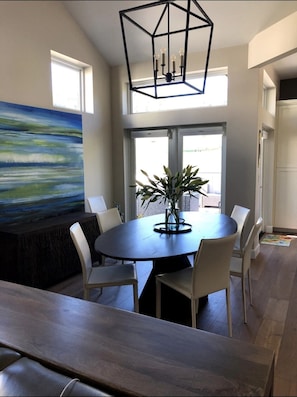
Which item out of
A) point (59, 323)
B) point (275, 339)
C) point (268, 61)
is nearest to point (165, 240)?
point (275, 339)

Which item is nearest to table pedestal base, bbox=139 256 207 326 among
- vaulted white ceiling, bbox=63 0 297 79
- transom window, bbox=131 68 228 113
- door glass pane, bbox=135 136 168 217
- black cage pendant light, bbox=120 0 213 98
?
black cage pendant light, bbox=120 0 213 98

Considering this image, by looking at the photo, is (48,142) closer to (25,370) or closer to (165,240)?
(165,240)

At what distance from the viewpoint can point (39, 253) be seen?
344cm

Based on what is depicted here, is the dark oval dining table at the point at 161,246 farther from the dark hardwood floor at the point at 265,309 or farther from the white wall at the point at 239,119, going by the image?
the white wall at the point at 239,119

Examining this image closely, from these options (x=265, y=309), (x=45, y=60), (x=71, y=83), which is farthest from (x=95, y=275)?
(x=71, y=83)

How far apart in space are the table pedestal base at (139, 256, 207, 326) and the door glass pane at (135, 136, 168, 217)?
2471mm

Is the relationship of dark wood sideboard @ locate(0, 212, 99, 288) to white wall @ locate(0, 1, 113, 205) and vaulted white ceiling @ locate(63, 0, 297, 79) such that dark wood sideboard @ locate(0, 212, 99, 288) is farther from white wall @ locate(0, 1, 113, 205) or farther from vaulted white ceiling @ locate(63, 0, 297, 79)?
vaulted white ceiling @ locate(63, 0, 297, 79)

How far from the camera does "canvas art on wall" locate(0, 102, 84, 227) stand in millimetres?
3602

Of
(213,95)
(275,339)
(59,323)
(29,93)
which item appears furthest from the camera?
(213,95)

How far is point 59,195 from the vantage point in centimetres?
430

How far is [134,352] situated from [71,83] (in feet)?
14.6

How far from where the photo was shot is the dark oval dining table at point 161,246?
237cm

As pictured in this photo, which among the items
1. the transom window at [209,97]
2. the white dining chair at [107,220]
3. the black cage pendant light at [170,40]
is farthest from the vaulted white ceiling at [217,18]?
the white dining chair at [107,220]

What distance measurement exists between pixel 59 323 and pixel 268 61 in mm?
3983
